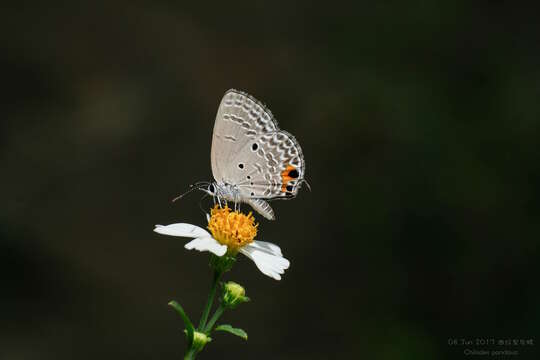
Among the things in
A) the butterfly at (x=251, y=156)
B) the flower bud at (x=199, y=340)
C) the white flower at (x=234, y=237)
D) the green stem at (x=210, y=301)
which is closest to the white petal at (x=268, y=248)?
the white flower at (x=234, y=237)

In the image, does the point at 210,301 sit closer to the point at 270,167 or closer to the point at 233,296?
the point at 233,296

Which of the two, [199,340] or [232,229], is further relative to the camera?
[232,229]

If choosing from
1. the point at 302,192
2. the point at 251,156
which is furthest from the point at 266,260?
the point at 302,192

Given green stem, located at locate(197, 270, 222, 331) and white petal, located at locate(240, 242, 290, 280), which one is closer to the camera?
green stem, located at locate(197, 270, 222, 331)

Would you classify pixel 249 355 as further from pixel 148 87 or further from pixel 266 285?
pixel 148 87

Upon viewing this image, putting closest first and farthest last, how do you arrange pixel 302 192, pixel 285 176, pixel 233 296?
pixel 233 296 → pixel 285 176 → pixel 302 192

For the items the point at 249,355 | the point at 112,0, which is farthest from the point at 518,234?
the point at 112,0

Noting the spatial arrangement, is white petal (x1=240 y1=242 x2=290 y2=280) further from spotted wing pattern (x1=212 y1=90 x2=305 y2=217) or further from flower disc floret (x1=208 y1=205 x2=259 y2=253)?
spotted wing pattern (x1=212 y1=90 x2=305 y2=217)

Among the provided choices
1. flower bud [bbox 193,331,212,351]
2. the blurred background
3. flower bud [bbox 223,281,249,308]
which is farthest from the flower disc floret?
the blurred background
